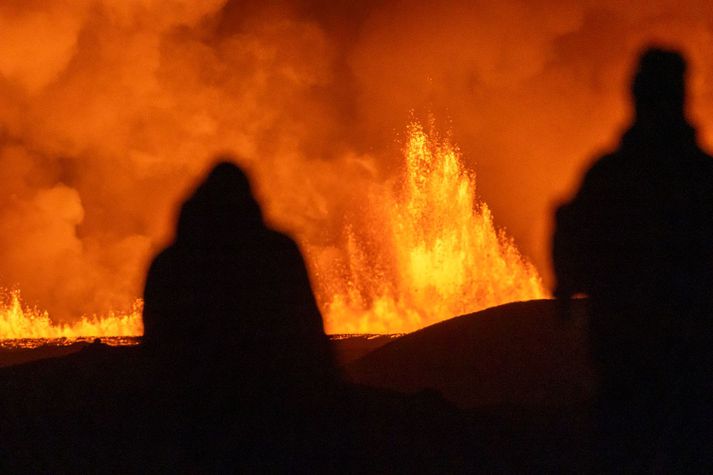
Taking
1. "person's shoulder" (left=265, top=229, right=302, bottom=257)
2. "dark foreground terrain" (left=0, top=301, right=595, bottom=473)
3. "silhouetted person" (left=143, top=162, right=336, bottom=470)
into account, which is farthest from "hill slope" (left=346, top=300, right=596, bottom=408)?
"person's shoulder" (left=265, top=229, right=302, bottom=257)

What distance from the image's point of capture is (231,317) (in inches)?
171

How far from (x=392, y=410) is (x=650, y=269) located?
328cm

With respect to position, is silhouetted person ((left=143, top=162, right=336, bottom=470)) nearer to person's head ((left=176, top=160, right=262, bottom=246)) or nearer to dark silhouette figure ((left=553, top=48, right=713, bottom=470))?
person's head ((left=176, top=160, right=262, bottom=246))

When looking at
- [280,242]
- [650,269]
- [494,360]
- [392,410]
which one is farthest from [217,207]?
[494,360]

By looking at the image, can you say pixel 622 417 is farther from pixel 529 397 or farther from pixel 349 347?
pixel 349 347

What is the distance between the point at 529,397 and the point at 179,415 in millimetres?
8751

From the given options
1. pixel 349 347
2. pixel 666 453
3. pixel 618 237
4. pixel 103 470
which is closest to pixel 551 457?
pixel 666 453

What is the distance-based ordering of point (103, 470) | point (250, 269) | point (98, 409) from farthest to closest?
point (98, 409) → point (103, 470) → point (250, 269)

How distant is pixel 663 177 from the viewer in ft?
18.3

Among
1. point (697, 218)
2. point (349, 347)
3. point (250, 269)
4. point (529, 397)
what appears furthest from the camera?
point (349, 347)

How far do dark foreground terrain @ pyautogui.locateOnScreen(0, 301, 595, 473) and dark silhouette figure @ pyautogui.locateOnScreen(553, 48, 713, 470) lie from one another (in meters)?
0.42

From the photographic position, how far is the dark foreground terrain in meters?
5.69

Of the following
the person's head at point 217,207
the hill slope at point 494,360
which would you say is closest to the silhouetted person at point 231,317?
the person's head at point 217,207

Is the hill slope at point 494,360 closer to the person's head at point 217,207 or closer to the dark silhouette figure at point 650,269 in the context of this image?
the dark silhouette figure at point 650,269
